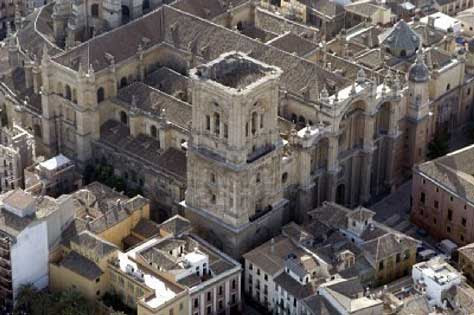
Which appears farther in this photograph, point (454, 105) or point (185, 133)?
point (454, 105)

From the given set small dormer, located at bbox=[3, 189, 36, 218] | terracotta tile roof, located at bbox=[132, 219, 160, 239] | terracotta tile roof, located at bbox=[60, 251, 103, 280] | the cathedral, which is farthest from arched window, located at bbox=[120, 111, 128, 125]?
terracotta tile roof, located at bbox=[60, 251, 103, 280]

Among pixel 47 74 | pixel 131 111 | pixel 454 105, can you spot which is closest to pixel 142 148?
pixel 131 111

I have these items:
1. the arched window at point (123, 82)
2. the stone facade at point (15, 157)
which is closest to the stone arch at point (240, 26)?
the arched window at point (123, 82)

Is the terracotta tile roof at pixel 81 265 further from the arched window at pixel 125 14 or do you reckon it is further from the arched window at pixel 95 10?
the arched window at pixel 95 10

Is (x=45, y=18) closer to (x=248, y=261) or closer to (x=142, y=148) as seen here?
(x=142, y=148)

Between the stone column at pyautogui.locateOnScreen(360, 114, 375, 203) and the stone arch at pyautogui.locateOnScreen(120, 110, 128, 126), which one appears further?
the stone arch at pyautogui.locateOnScreen(120, 110, 128, 126)

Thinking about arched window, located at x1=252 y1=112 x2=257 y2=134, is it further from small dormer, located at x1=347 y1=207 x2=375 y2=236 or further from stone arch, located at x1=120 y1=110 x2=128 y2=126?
stone arch, located at x1=120 y1=110 x2=128 y2=126
